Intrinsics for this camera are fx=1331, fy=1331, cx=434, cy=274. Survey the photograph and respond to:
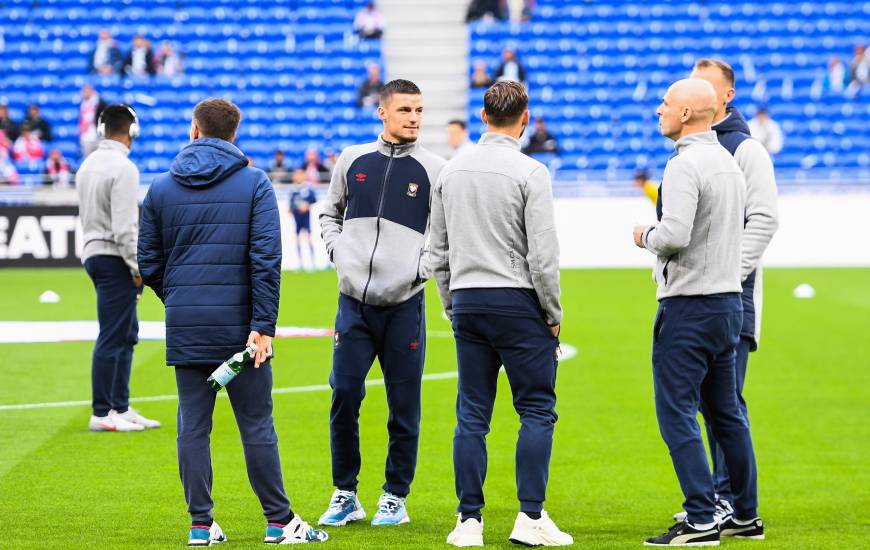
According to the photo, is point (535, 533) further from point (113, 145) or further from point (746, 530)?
point (113, 145)

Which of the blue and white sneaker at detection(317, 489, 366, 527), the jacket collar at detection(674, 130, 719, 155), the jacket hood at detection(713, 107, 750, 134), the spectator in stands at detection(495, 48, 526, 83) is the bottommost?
the blue and white sneaker at detection(317, 489, 366, 527)

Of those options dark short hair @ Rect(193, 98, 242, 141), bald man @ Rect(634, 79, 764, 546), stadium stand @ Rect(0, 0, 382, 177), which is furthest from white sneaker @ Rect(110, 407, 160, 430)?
stadium stand @ Rect(0, 0, 382, 177)

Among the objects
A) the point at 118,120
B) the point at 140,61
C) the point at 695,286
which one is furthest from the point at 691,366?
the point at 140,61

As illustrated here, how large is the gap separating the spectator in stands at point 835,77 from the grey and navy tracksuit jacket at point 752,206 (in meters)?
23.3

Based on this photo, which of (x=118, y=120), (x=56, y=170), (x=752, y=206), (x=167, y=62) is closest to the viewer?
(x=752, y=206)

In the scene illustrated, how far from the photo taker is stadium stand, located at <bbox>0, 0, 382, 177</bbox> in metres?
27.7

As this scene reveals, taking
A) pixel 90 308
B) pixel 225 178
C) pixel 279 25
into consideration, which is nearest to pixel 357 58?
pixel 279 25

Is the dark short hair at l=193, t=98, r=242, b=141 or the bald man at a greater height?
the dark short hair at l=193, t=98, r=242, b=141

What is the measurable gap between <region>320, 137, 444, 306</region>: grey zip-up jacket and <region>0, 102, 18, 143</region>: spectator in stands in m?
21.3

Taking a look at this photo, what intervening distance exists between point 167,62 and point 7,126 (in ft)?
12.5

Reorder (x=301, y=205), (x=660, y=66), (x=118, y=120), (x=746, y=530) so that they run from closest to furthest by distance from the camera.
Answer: (x=746, y=530)
(x=118, y=120)
(x=301, y=205)
(x=660, y=66)

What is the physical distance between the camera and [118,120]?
340 inches

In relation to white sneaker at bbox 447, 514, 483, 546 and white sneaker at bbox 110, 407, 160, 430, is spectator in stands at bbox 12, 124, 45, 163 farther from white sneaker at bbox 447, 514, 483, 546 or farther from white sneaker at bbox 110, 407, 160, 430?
white sneaker at bbox 447, 514, 483, 546

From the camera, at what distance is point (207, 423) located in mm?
5867
